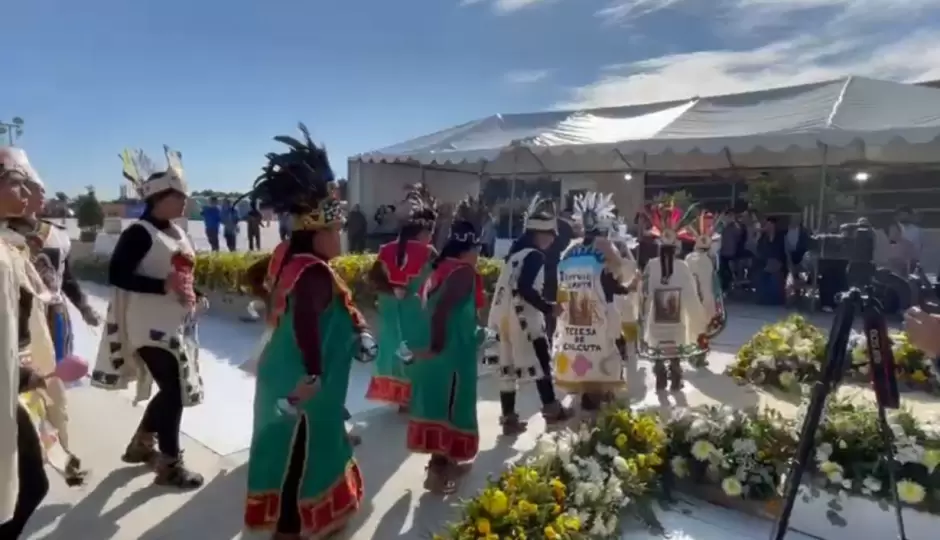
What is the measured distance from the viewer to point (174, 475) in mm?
3727

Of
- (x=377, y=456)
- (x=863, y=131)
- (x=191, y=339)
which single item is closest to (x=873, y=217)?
(x=863, y=131)

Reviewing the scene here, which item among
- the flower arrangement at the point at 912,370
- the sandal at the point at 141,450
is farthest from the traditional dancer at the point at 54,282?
the flower arrangement at the point at 912,370

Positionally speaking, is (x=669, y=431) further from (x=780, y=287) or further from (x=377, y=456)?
(x=780, y=287)

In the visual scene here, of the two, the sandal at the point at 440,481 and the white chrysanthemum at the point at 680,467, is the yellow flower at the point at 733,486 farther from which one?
the sandal at the point at 440,481

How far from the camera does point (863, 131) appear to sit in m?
8.80

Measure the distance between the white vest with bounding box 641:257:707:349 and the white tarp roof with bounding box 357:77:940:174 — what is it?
4770 millimetres

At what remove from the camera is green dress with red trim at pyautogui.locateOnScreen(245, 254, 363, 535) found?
2.90 metres

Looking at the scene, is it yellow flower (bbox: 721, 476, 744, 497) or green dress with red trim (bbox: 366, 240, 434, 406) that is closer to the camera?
yellow flower (bbox: 721, 476, 744, 497)

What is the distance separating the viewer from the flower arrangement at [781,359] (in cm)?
591

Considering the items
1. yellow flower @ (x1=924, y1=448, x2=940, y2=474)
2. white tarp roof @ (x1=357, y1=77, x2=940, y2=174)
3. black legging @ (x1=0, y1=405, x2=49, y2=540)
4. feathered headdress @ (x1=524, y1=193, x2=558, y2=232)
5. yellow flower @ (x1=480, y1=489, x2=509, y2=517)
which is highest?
white tarp roof @ (x1=357, y1=77, x2=940, y2=174)

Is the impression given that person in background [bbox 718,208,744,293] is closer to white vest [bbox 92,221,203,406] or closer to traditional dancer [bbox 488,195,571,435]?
traditional dancer [bbox 488,195,571,435]

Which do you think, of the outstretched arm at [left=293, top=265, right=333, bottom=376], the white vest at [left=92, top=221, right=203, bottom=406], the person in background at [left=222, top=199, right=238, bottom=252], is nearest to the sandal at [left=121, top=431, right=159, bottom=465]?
the white vest at [left=92, top=221, right=203, bottom=406]

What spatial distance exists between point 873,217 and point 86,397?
39.4ft

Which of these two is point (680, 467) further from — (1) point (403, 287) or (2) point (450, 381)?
(1) point (403, 287)
